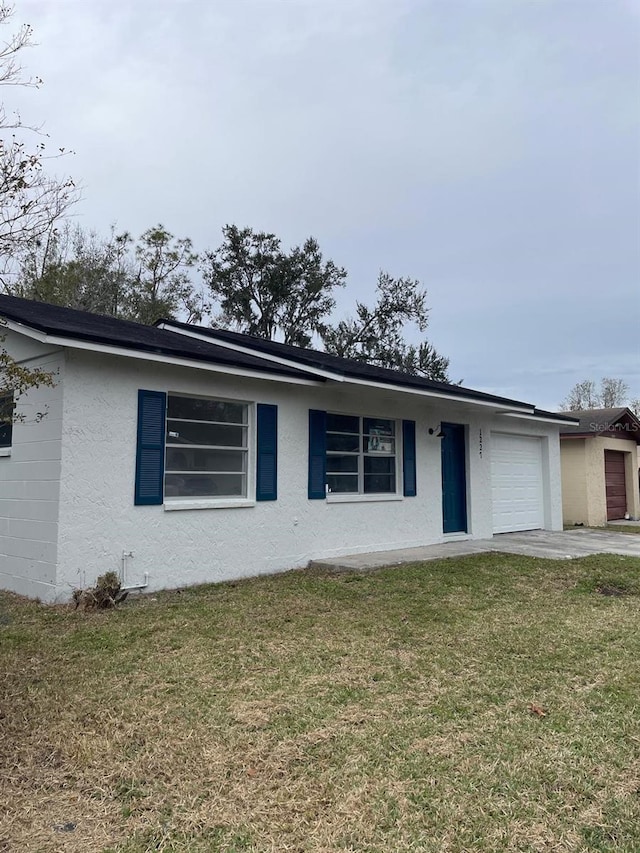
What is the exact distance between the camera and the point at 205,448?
24.6 ft

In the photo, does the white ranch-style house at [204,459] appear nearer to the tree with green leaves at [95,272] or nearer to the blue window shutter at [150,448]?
the blue window shutter at [150,448]

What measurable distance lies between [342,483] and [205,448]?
2.61m

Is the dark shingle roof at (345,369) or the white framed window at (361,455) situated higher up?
the dark shingle roof at (345,369)

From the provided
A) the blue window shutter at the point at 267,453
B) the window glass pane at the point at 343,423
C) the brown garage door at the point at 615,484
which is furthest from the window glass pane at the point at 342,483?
the brown garage door at the point at 615,484

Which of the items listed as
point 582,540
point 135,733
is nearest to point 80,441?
point 135,733

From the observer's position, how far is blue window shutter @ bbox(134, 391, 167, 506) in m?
6.62

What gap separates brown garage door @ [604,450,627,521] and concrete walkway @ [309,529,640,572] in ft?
14.1

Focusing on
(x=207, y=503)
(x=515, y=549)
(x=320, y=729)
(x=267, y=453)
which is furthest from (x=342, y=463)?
(x=320, y=729)

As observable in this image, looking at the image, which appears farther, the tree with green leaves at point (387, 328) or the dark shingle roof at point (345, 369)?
the tree with green leaves at point (387, 328)

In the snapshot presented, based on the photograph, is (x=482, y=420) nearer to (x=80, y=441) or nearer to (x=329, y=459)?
(x=329, y=459)

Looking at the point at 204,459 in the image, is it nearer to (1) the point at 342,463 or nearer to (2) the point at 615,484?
(1) the point at 342,463

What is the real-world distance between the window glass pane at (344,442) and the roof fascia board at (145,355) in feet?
3.97

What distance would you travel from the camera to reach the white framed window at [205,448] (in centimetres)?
718

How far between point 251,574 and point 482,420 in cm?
611
